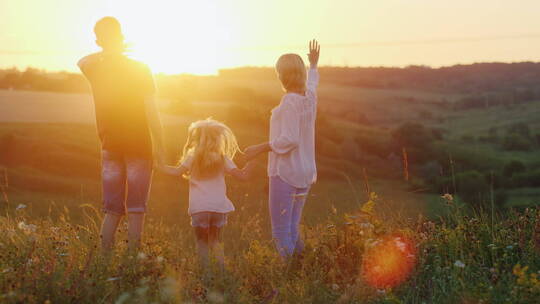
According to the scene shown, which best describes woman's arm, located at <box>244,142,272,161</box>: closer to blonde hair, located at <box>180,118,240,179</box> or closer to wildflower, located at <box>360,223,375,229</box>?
blonde hair, located at <box>180,118,240,179</box>

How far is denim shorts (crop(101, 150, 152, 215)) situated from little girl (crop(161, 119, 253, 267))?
0.19 m

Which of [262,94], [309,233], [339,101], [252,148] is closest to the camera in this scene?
[252,148]

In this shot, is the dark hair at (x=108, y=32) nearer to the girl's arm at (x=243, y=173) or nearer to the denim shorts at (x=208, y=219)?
the girl's arm at (x=243, y=173)

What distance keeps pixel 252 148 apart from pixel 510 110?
96878mm

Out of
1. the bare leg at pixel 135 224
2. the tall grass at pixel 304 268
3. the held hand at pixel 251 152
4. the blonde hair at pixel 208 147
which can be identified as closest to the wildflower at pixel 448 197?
the tall grass at pixel 304 268

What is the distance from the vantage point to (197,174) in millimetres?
5516

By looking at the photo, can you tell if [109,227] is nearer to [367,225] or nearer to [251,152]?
[251,152]

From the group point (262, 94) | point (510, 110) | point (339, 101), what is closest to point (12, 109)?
point (262, 94)

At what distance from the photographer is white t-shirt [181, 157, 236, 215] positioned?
5438mm

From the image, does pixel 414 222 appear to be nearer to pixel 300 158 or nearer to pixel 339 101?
pixel 300 158

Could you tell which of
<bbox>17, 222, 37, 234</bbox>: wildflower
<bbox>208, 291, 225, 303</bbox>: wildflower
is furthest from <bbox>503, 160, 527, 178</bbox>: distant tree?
<bbox>208, 291, 225, 303</bbox>: wildflower

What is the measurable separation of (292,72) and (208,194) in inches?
47.0

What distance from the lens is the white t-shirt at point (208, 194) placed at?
17.8 feet

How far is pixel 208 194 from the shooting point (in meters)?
5.47
